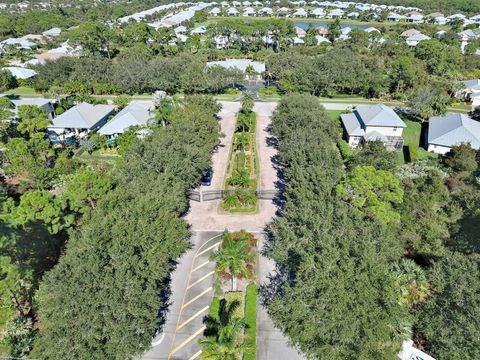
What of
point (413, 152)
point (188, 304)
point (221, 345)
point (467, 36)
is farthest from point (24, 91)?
point (467, 36)

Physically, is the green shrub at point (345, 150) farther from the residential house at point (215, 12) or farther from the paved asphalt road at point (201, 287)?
the residential house at point (215, 12)

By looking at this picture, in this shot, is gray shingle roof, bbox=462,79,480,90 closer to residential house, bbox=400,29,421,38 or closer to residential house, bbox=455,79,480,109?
residential house, bbox=455,79,480,109

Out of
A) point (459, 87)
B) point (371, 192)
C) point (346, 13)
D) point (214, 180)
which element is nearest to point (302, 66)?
point (459, 87)

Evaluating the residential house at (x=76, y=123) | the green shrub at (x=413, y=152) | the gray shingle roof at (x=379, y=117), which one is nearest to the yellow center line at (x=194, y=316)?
the green shrub at (x=413, y=152)

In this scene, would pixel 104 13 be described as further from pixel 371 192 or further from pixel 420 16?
pixel 371 192

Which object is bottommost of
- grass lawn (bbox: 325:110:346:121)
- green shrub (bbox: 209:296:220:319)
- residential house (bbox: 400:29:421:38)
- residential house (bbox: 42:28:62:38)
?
green shrub (bbox: 209:296:220:319)

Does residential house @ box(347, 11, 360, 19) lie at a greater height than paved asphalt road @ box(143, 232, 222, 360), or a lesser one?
greater

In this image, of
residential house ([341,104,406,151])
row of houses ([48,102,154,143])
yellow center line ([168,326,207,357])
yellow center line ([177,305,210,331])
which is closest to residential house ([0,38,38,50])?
row of houses ([48,102,154,143])
